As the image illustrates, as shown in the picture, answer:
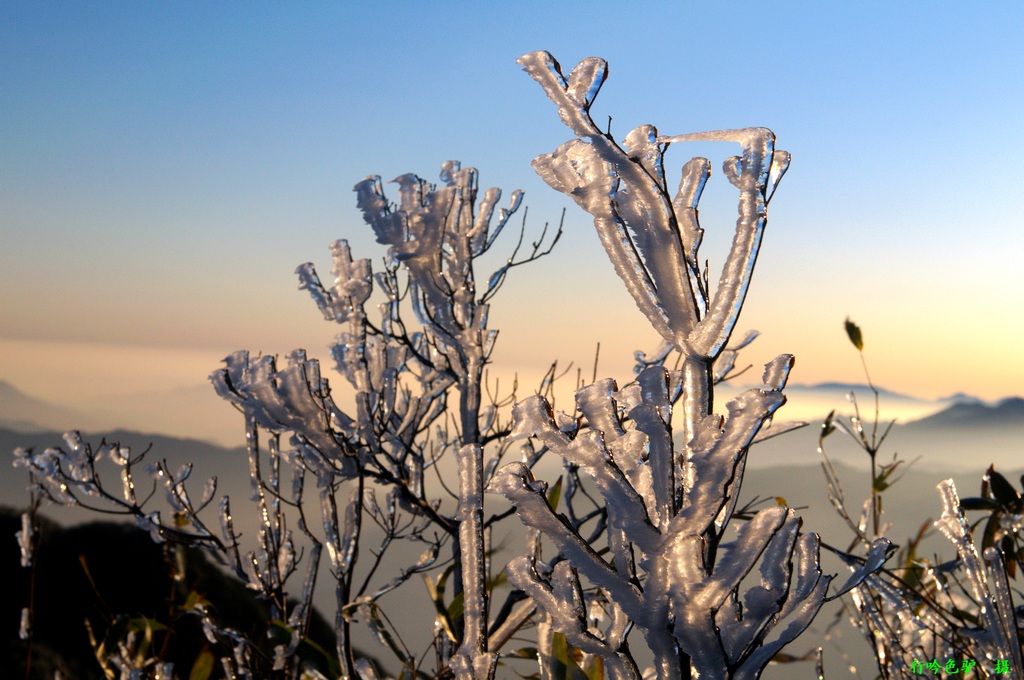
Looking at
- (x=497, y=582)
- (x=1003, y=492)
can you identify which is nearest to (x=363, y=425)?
(x=497, y=582)

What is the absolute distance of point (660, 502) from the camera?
954 mm

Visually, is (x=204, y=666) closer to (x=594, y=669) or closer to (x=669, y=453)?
(x=594, y=669)

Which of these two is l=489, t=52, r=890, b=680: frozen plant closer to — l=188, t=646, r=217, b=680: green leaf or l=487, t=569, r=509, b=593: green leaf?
l=487, t=569, r=509, b=593: green leaf

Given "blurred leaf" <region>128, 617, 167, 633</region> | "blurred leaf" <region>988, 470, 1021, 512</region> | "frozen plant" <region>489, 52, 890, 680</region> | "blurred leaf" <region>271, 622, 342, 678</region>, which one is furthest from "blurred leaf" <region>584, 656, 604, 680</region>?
"blurred leaf" <region>128, 617, 167, 633</region>

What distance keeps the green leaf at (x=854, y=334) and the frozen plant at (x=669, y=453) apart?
Result: 178 cm

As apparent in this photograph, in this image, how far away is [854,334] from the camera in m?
2.70

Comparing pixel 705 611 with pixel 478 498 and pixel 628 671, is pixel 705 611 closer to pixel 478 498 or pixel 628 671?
pixel 628 671

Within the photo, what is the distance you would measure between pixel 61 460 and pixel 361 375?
1.18 metres

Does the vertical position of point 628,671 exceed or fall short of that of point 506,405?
it falls short

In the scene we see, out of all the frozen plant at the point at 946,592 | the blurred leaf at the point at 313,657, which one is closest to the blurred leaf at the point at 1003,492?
the frozen plant at the point at 946,592

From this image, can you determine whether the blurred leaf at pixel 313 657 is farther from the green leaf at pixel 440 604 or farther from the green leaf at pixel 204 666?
the green leaf at pixel 204 666

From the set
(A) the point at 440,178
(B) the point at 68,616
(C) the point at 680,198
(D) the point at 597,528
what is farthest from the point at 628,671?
(B) the point at 68,616

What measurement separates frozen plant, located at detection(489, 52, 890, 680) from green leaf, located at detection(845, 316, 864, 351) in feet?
5.84

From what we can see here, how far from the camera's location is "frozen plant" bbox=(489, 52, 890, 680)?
35.6 inches
